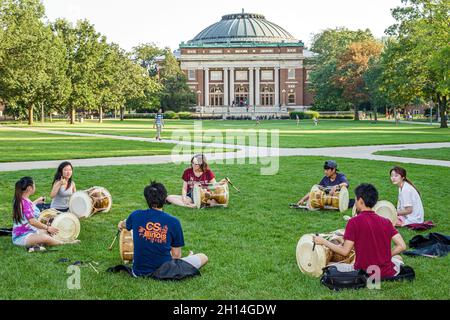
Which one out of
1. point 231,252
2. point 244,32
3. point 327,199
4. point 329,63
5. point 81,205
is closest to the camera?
point 231,252

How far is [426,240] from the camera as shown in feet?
29.2

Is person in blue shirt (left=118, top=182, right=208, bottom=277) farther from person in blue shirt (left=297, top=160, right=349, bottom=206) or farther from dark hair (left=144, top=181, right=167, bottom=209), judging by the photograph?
person in blue shirt (left=297, top=160, right=349, bottom=206)

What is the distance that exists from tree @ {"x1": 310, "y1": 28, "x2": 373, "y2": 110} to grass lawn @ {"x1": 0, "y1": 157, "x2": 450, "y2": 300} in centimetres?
7847

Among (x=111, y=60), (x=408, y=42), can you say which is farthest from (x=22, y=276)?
(x=111, y=60)

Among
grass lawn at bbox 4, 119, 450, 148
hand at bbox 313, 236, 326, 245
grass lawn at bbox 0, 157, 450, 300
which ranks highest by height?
grass lawn at bbox 4, 119, 450, 148

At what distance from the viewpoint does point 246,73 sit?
129375 mm

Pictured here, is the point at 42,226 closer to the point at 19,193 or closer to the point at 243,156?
the point at 19,193

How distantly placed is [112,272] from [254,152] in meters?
18.6

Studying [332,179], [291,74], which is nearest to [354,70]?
[291,74]

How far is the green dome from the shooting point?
137 m

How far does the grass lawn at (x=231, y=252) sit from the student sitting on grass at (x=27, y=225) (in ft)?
0.62

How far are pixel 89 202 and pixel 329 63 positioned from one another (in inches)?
3441

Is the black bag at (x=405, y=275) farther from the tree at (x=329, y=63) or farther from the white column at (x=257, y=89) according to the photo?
the white column at (x=257, y=89)

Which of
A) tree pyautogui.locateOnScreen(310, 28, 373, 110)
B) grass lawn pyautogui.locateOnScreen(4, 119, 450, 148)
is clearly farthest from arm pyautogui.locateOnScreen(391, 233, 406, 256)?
tree pyautogui.locateOnScreen(310, 28, 373, 110)
